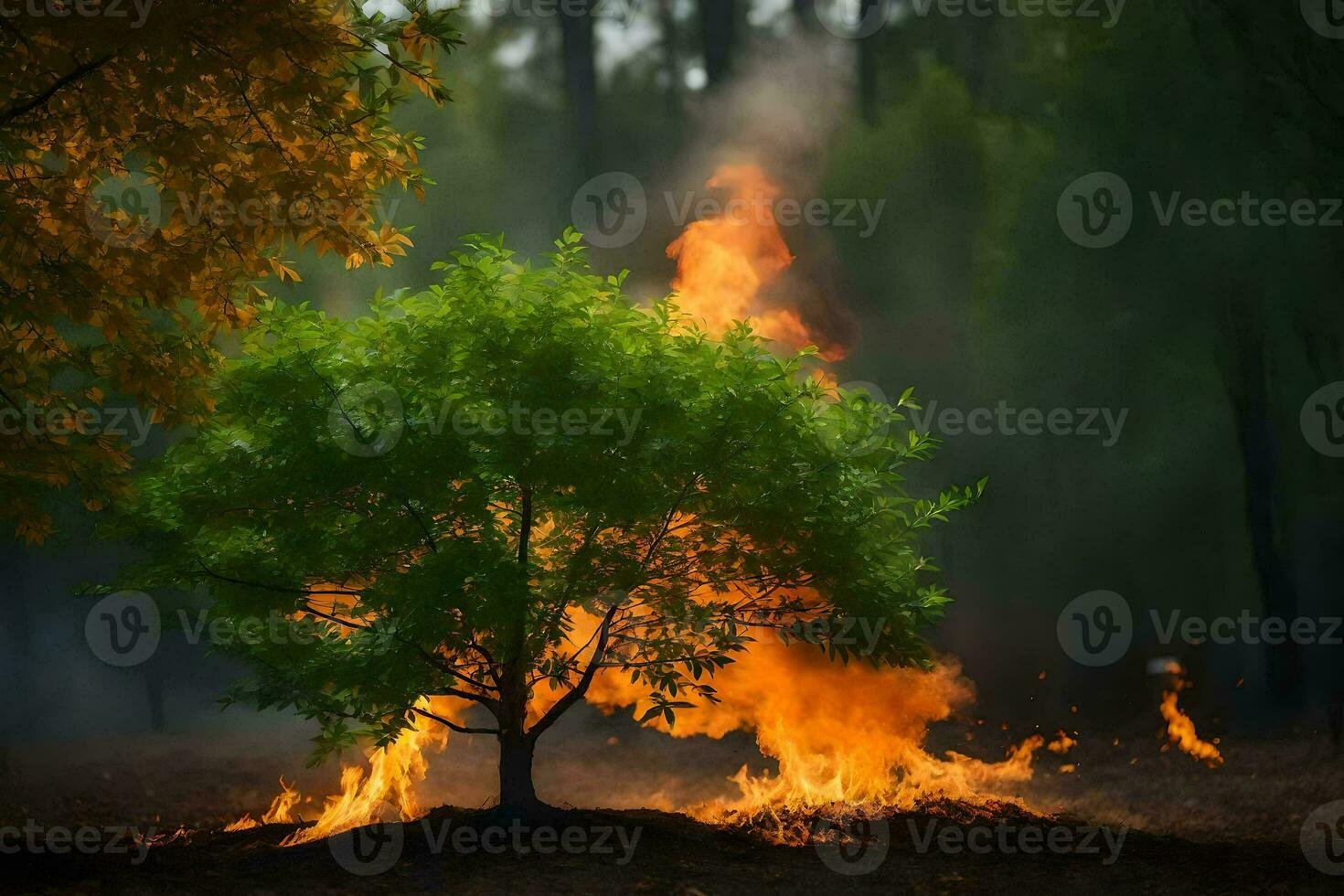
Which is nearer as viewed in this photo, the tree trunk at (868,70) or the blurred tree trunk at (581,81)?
the tree trunk at (868,70)

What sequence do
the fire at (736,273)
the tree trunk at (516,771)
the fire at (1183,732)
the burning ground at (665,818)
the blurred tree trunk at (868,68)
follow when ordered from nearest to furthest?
the burning ground at (665,818) < the tree trunk at (516,771) < the fire at (736,273) < the fire at (1183,732) < the blurred tree trunk at (868,68)

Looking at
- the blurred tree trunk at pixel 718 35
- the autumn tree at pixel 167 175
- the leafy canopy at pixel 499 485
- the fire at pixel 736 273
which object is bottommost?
the leafy canopy at pixel 499 485

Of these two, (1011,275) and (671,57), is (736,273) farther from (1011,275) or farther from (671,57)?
(671,57)

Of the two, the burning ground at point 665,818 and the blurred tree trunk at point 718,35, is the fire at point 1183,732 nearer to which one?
the burning ground at point 665,818

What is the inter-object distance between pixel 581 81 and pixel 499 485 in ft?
54.6

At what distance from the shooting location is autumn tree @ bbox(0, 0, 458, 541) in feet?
23.1

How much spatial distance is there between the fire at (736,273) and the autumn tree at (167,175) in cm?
805

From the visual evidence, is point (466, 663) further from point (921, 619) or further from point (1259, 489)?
point (1259, 489)

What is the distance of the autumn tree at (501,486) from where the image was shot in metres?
9.76

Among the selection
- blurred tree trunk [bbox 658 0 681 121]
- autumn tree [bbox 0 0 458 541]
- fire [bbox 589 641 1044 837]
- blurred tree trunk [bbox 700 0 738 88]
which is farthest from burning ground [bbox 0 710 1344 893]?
blurred tree trunk [bbox 700 0 738 88]

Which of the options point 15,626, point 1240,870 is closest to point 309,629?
point 1240,870

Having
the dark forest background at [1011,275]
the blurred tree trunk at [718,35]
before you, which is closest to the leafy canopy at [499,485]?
the dark forest background at [1011,275]

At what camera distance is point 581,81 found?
2489cm

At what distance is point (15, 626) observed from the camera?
76.7 ft
